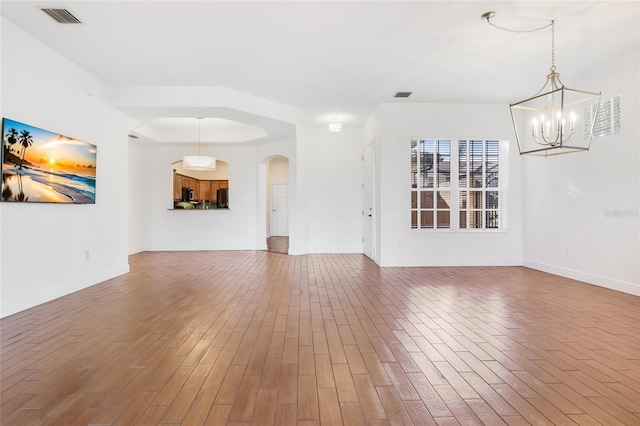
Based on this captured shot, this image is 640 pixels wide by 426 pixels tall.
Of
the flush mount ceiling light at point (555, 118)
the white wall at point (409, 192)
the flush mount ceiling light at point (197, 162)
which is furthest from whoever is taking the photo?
the flush mount ceiling light at point (197, 162)

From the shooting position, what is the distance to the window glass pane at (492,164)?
20.9ft

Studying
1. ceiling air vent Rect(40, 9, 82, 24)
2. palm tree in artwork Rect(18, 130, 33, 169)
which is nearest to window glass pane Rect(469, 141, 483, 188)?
ceiling air vent Rect(40, 9, 82, 24)

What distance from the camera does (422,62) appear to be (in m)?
4.48

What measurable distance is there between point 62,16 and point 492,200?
22.5 ft

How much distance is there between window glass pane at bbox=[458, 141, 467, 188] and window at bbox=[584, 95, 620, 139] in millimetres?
1857

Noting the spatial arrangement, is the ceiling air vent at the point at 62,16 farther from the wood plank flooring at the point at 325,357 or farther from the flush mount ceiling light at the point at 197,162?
the flush mount ceiling light at the point at 197,162

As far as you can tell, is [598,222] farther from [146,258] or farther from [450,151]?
[146,258]

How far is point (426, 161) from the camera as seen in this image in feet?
20.8

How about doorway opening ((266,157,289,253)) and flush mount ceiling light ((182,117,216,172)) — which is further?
doorway opening ((266,157,289,253))

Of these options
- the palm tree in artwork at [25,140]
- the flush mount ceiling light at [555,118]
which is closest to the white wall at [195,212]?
the palm tree in artwork at [25,140]

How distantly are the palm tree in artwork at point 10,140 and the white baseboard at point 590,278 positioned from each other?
A: 7.43 metres

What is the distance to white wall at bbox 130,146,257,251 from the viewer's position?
888cm

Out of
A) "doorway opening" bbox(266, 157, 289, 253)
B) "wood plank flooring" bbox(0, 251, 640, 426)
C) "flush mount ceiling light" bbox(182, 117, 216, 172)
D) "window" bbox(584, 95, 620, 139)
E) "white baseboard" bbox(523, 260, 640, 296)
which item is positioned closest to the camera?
"wood plank flooring" bbox(0, 251, 640, 426)

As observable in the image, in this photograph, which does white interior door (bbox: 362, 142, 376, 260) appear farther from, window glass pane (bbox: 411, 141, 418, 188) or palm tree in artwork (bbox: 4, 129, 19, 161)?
palm tree in artwork (bbox: 4, 129, 19, 161)
